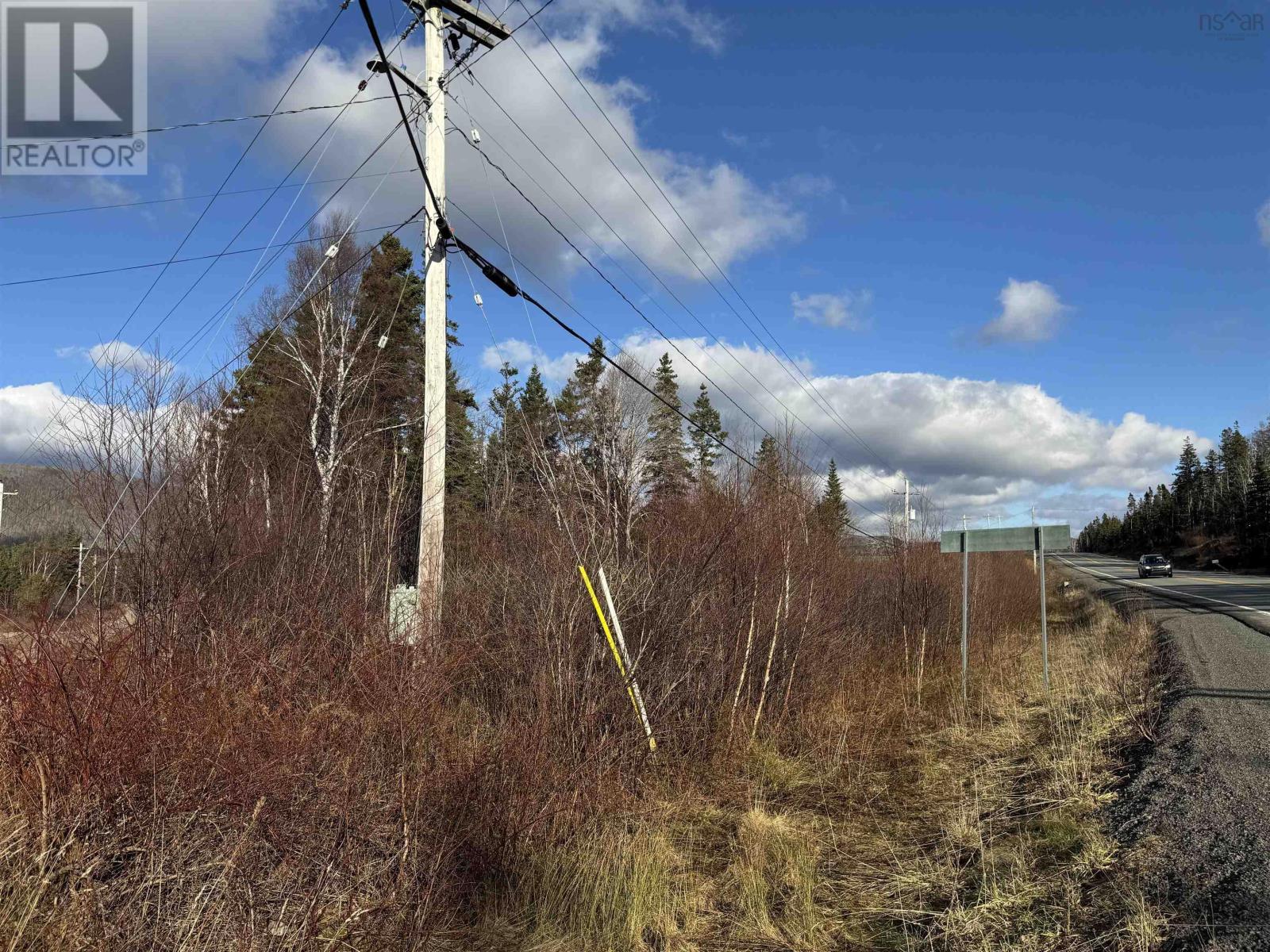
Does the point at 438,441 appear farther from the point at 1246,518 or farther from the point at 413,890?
the point at 1246,518

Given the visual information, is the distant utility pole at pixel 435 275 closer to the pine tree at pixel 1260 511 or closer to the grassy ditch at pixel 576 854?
the grassy ditch at pixel 576 854

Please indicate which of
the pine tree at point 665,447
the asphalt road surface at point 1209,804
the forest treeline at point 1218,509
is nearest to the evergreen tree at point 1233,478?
the forest treeline at point 1218,509

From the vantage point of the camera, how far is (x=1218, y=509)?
81.9 m

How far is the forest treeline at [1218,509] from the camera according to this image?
5919 cm

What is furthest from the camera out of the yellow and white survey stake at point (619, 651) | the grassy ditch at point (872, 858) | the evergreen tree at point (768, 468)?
the evergreen tree at point (768, 468)

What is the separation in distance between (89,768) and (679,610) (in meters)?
A: 6.26

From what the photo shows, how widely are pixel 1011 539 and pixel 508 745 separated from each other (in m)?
9.79

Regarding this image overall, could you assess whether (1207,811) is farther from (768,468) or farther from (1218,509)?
(1218,509)

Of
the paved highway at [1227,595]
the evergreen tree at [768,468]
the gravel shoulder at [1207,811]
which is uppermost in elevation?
the evergreen tree at [768,468]

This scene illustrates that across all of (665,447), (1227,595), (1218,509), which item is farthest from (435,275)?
(1218,509)

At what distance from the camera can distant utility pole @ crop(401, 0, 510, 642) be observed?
8.45 metres

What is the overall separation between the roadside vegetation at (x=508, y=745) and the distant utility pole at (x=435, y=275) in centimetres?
50

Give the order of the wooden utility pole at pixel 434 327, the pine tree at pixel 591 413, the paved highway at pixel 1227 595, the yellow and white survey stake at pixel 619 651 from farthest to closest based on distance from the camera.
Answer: the pine tree at pixel 591 413, the paved highway at pixel 1227 595, the wooden utility pole at pixel 434 327, the yellow and white survey stake at pixel 619 651

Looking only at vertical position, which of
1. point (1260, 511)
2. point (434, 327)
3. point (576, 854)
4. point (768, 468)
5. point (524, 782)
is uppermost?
point (434, 327)
